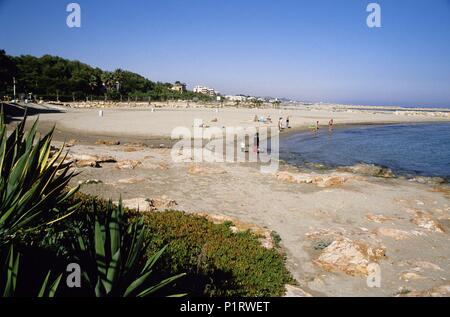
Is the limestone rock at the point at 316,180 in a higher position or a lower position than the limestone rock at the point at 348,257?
higher

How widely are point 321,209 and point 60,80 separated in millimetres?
71766

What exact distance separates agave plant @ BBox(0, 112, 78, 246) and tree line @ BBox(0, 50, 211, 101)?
52.6 metres

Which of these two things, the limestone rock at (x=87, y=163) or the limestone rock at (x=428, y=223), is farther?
the limestone rock at (x=87, y=163)

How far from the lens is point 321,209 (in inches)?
429

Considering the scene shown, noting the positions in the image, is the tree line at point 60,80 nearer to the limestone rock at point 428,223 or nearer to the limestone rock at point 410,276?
the limestone rock at point 428,223

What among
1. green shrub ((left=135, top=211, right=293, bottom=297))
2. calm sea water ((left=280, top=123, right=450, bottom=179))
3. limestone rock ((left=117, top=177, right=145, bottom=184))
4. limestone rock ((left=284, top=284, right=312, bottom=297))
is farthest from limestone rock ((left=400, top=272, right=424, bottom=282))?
calm sea water ((left=280, top=123, right=450, bottom=179))

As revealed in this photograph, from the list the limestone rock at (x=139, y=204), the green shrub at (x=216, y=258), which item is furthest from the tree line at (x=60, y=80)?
the green shrub at (x=216, y=258)

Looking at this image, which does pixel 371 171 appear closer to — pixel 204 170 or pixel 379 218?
pixel 379 218

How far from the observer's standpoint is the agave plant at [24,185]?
11.8ft

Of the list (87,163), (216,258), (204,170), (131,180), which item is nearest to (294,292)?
(216,258)

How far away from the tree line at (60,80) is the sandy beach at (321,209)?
45075 mm

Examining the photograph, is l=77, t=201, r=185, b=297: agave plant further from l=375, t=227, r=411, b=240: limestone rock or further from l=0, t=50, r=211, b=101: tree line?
l=0, t=50, r=211, b=101: tree line

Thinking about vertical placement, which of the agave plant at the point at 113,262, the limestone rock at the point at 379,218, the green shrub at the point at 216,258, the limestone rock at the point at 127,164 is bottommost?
the limestone rock at the point at 379,218
